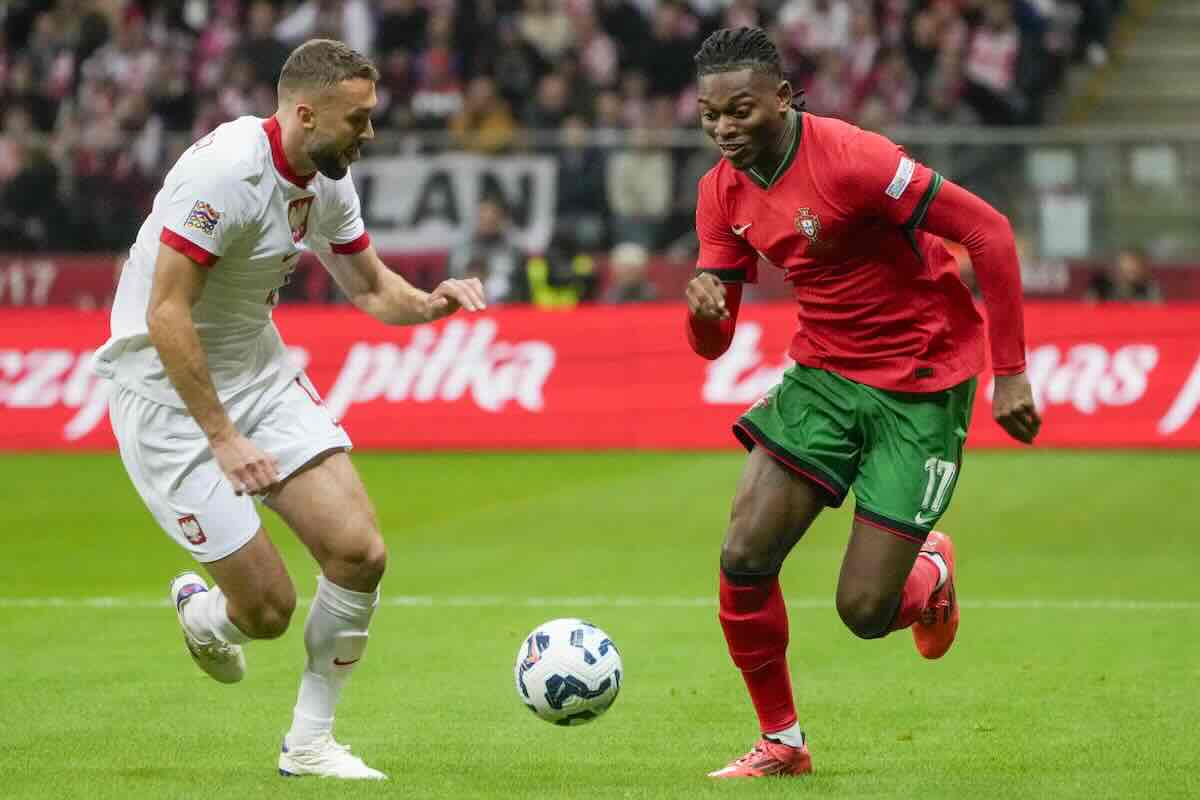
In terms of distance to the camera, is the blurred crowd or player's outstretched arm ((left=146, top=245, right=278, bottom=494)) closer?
player's outstretched arm ((left=146, top=245, right=278, bottom=494))

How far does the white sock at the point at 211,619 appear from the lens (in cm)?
652

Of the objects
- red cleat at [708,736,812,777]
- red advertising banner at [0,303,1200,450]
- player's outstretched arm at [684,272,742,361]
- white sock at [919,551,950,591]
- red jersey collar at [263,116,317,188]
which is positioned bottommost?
red advertising banner at [0,303,1200,450]

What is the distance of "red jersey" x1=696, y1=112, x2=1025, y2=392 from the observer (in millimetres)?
6145

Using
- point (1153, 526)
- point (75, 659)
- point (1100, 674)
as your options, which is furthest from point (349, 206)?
point (1153, 526)

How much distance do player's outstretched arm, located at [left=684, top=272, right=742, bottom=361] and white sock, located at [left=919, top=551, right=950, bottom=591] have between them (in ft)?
3.59

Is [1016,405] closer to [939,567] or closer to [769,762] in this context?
[939,567]

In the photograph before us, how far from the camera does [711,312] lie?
20.0 ft

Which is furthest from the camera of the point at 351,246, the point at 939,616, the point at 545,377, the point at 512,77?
the point at 512,77

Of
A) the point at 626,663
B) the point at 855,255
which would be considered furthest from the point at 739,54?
the point at 626,663

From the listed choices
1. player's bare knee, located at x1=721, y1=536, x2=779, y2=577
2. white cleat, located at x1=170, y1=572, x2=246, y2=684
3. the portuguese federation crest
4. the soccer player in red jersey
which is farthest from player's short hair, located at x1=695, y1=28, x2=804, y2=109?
white cleat, located at x1=170, y1=572, x2=246, y2=684

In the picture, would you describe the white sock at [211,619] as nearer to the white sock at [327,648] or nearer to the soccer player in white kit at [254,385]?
the soccer player in white kit at [254,385]

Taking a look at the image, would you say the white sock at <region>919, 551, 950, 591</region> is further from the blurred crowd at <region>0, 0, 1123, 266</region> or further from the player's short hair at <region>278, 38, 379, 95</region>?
the blurred crowd at <region>0, 0, 1123, 266</region>

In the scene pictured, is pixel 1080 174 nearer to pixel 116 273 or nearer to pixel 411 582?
pixel 116 273

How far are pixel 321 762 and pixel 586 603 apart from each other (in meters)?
3.72
